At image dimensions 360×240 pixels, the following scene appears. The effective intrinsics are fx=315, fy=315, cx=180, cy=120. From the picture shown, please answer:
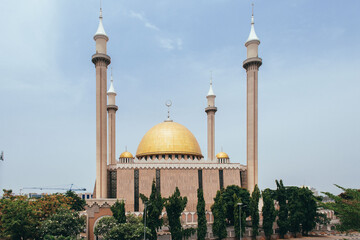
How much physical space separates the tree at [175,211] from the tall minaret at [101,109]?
1763 cm

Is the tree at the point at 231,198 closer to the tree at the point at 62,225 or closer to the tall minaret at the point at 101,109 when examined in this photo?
the tall minaret at the point at 101,109

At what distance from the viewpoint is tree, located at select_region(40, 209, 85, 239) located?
3278 centimetres

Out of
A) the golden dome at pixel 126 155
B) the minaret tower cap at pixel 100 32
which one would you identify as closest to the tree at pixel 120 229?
the golden dome at pixel 126 155

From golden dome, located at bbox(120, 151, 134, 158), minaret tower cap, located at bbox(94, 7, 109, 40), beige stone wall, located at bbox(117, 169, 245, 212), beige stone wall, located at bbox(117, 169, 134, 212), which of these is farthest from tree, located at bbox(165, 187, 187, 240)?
minaret tower cap, located at bbox(94, 7, 109, 40)

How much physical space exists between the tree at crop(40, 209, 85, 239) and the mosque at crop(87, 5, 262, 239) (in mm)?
13984

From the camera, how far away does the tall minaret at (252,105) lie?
5266 cm

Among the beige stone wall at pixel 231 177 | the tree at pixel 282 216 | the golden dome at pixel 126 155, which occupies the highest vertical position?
the golden dome at pixel 126 155

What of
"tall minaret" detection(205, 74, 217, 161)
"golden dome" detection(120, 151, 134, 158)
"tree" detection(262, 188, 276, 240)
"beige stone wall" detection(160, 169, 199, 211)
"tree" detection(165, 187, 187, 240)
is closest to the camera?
"tree" detection(165, 187, 187, 240)

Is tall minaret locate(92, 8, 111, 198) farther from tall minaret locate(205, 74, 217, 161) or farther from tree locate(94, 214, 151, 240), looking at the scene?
tall minaret locate(205, 74, 217, 161)

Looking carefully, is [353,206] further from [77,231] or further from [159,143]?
[159,143]

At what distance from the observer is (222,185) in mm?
53000

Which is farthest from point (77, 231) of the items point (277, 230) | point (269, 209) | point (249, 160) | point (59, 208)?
point (249, 160)

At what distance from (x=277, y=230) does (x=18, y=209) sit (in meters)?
32.7

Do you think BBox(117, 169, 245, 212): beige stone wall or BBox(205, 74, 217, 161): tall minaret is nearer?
BBox(117, 169, 245, 212): beige stone wall
